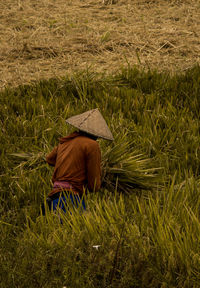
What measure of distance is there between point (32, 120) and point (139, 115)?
3.58 feet

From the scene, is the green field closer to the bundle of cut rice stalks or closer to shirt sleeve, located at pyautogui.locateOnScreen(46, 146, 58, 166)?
the bundle of cut rice stalks

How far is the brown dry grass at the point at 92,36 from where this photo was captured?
6793 mm

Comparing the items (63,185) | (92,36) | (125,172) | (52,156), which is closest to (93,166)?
(63,185)

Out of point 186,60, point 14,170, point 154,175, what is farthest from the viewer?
point 186,60

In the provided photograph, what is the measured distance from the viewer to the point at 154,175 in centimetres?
402

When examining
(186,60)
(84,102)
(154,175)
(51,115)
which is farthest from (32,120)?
(186,60)

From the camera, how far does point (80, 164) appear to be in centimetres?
353

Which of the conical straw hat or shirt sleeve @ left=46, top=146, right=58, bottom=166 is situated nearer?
the conical straw hat

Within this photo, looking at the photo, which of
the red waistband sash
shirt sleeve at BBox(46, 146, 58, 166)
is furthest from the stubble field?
shirt sleeve at BBox(46, 146, 58, 166)

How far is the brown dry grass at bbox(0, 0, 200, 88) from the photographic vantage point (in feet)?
22.3

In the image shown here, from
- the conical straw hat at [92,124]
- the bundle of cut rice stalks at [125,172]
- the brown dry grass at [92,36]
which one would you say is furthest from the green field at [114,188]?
the brown dry grass at [92,36]

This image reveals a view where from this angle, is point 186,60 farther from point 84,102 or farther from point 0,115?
point 0,115

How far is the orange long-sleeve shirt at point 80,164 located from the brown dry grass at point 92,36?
9.79 ft

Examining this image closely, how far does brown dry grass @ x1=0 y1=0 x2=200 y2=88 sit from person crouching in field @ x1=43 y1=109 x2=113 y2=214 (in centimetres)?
293
